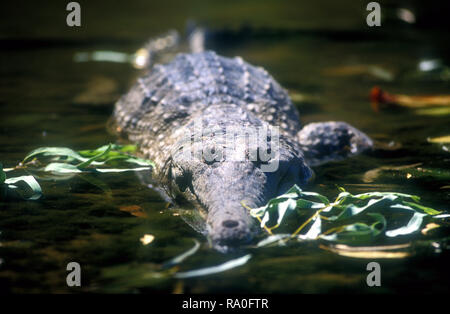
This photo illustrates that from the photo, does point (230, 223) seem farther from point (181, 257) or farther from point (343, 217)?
point (343, 217)

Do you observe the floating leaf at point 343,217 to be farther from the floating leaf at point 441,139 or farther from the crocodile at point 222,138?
the floating leaf at point 441,139

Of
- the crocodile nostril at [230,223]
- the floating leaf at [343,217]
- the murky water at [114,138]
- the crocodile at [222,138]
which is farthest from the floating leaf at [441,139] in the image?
the crocodile nostril at [230,223]

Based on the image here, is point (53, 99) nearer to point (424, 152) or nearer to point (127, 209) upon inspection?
point (127, 209)

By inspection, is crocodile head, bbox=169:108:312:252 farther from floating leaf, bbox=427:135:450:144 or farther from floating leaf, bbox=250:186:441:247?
floating leaf, bbox=427:135:450:144

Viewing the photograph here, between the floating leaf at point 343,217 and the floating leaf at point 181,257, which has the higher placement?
the floating leaf at point 343,217

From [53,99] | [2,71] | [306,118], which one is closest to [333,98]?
[306,118]

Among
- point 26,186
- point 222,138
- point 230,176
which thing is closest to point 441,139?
point 222,138
